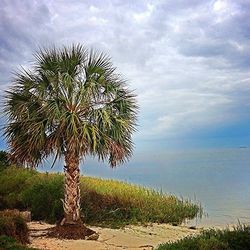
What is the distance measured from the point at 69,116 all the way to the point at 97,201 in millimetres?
5764

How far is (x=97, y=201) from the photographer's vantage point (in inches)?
661

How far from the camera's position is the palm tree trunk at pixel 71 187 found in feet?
42.0

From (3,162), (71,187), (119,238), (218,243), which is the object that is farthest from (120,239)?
(3,162)

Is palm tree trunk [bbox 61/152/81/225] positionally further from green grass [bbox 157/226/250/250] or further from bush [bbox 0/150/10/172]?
bush [bbox 0/150/10/172]

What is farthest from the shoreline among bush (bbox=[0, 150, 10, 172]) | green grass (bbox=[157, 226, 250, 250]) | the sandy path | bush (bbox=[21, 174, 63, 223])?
bush (bbox=[0, 150, 10, 172])

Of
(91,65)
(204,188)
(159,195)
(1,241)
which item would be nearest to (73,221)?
(1,241)

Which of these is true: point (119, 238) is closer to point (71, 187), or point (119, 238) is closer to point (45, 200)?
point (71, 187)

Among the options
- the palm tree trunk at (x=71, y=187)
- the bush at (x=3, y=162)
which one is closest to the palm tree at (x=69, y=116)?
the palm tree trunk at (x=71, y=187)

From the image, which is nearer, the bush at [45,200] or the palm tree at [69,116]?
the palm tree at [69,116]

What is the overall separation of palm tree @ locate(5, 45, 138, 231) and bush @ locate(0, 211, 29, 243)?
192cm

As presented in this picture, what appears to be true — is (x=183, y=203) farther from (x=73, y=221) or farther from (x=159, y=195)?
(x=73, y=221)

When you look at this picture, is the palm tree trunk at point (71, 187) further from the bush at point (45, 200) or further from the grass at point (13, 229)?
the bush at point (45, 200)

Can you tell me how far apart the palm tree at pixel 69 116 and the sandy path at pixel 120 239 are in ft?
3.71

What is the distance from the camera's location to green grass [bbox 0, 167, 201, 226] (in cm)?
1595
